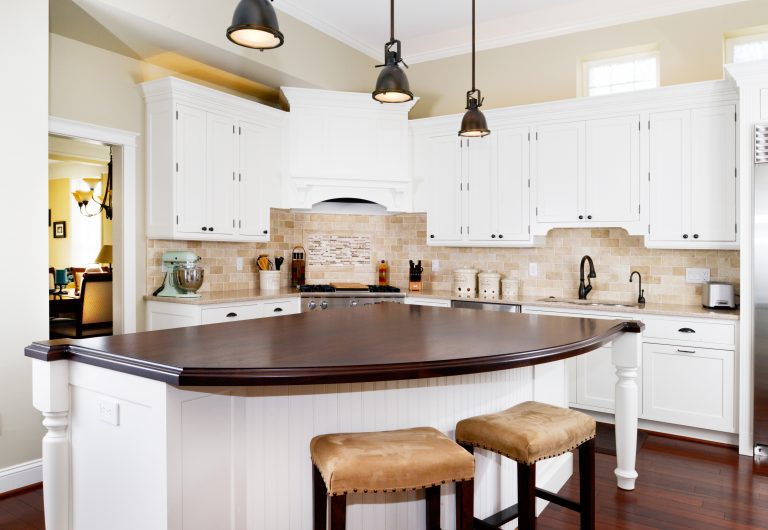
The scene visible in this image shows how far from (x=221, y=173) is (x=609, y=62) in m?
3.49

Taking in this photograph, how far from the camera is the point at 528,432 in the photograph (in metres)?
1.94

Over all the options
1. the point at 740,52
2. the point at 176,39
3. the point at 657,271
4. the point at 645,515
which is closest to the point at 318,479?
the point at 645,515

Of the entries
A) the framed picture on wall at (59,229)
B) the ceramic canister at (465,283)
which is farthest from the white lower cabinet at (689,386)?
the framed picture on wall at (59,229)

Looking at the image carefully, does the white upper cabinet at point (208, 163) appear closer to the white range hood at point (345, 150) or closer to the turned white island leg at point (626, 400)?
the white range hood at point (345, 150)

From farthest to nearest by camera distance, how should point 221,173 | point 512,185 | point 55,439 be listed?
1. point 512,185
2. point 221,173
3. point 55,439

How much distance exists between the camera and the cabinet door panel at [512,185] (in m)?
4.84

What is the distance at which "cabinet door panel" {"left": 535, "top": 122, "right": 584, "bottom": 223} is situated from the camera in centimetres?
459

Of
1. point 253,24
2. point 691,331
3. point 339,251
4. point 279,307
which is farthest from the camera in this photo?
point 339,251

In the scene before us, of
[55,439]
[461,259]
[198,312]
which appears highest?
[461,259]

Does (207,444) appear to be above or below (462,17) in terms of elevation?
below

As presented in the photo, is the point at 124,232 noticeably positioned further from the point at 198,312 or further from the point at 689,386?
the point at 689,386

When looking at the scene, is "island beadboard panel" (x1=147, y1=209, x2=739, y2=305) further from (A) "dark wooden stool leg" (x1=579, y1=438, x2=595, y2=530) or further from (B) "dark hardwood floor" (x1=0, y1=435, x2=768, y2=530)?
(A) "dark wooden stool leg" (x1=579, y1=438, x2=595, y2=530)

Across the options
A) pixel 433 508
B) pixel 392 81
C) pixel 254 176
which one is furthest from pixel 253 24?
pixel 254 176

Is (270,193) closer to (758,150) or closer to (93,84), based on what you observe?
(93,84)
